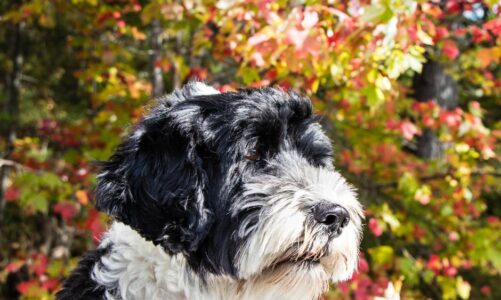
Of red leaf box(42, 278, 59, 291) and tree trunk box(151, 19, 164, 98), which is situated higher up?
tree trunk box(151, 19, 164, 98)

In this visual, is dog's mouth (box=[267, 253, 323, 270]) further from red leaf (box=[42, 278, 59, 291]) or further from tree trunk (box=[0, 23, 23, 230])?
tree trunk (box=[0, 23, 23, 230])

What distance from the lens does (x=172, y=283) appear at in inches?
84.4

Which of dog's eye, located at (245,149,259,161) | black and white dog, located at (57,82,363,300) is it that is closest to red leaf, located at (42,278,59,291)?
black and white dog, located at (57,82,363,300)

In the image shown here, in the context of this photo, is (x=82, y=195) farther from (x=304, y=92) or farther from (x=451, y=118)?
(x=451, y=118)

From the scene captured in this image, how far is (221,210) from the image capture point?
82.5 inches

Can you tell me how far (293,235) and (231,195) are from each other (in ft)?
0.91

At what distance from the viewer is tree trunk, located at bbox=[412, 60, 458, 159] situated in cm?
741

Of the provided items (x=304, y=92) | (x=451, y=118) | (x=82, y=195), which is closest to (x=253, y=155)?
(x=304, y=92)

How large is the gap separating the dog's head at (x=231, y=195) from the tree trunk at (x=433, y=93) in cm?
551

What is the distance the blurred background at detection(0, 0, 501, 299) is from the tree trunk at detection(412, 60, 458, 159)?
0.02 m

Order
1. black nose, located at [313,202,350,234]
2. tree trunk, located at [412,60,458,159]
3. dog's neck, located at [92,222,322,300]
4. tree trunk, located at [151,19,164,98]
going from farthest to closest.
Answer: tree trunk, located at [412,60,458,159] → tree trunk, located at [151,19,164,98] → dog's neck, located at [92,222,322,300] → black nose, located at [313,202,350,234]

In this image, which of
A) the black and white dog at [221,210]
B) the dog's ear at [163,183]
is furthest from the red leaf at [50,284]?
the dog's ear at [163,183]

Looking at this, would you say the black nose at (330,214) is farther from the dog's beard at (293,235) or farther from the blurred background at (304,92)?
the blurred background at (304,92)

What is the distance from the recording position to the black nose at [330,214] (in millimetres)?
1961
